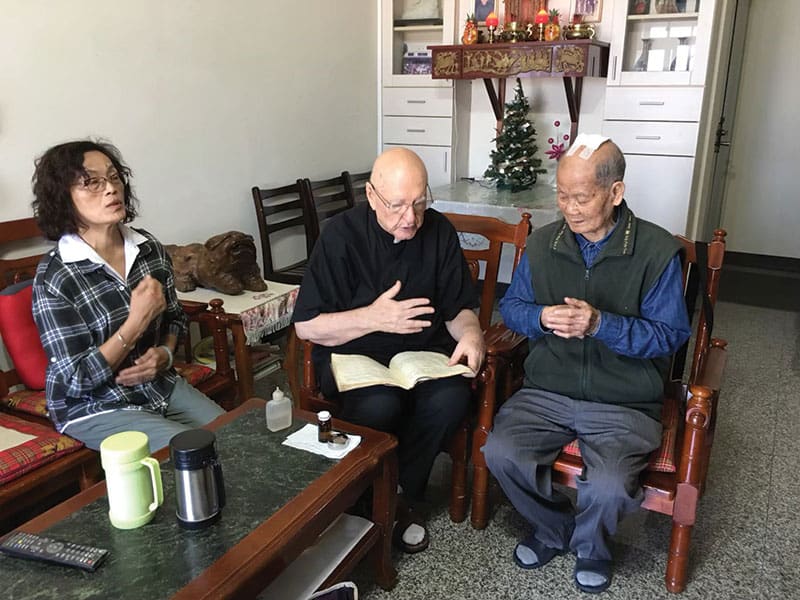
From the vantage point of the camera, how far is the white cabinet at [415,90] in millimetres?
4082

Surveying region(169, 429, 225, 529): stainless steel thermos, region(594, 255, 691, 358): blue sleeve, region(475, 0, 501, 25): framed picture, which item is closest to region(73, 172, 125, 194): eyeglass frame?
region(169, 429, 225, 529): stainless steel thermos

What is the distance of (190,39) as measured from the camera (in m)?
2.85

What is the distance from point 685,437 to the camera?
5.06 ft

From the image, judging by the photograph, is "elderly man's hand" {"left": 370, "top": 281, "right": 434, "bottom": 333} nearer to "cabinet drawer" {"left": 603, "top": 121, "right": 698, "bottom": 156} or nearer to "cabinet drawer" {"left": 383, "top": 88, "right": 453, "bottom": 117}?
"cabinet drawer" {"left": 603, "top": 121, "right": 698, "bottom": 156}

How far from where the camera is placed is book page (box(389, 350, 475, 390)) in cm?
171

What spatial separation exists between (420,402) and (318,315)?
1.19 feet

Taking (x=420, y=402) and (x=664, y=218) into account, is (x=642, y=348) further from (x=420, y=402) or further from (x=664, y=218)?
(x=664, y=218)

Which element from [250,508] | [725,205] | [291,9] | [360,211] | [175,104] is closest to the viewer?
[250,508]

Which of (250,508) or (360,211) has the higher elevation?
(360,211)

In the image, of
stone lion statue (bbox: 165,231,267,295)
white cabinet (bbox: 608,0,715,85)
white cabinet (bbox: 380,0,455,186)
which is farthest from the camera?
white cabinet (bbox: 380,0,455,186)

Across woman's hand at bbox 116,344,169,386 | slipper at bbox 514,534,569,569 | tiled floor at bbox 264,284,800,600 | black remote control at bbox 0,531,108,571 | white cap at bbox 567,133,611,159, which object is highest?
white cap at bbox 567,133,611,159

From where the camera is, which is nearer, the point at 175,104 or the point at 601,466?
the point at 601,466

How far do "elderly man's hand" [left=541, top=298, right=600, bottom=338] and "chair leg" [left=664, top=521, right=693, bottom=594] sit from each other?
515 millimetres

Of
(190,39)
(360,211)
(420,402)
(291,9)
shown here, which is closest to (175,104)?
(190,39)
